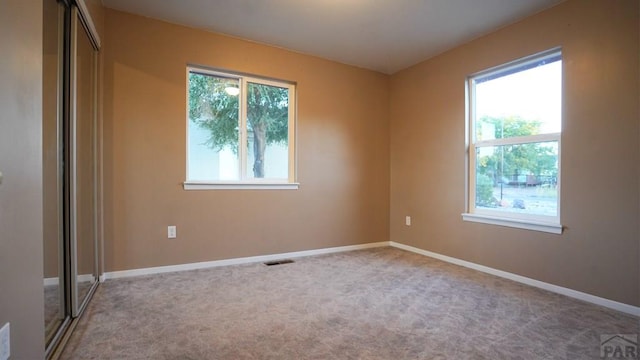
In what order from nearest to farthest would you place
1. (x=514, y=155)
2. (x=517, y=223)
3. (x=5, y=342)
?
(x=5, y=342) < (x=517, y=223) < (x=514, y=155)

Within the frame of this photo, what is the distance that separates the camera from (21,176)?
131 centimetres

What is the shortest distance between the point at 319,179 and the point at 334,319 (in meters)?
2.16

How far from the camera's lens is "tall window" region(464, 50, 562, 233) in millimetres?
2873

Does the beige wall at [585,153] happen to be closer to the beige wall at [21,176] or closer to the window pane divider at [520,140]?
the window pane divider at [520,140]

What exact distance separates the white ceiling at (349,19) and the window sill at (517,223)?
6.22 ft

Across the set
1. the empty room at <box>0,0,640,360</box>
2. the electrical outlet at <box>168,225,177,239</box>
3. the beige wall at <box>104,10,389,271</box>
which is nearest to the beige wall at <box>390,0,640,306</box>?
the empty room at <box>0,0,640,360</box>

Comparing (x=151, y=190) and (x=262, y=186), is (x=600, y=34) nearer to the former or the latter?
(x=262, y=186)

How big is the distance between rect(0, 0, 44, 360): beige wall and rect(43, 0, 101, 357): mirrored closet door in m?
0.29

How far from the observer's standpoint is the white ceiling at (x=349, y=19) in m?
2.83

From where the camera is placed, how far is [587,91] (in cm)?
259

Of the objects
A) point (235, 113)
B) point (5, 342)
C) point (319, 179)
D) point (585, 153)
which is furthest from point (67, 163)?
point (585, 153)

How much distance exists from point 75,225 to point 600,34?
4102 millimetres

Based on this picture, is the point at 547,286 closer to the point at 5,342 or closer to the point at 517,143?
the point at 517,143

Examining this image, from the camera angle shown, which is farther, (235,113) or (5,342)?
(235,113)
